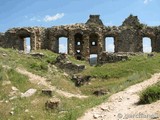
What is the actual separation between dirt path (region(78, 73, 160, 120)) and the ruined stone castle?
23716mm

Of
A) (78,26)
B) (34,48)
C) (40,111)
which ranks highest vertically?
(78,26)

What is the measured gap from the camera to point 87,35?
39500 millimetres

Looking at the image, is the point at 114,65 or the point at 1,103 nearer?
the point at 1,103

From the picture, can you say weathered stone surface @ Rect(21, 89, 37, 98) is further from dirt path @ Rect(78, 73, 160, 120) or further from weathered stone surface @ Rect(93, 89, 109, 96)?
weathered stone surface @ Rect(93, 89, 109, 96)

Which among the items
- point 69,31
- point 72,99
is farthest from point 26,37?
point 72,99

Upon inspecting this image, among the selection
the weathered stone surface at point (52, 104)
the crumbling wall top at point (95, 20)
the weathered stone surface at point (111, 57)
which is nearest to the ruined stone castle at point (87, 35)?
the crumbling wall top at point (95, 20)

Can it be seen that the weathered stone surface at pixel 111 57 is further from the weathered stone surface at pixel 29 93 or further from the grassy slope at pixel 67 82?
the weathered stone surface at pixel 29 93

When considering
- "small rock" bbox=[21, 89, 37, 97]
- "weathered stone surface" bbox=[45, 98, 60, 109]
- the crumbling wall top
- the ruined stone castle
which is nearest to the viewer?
"weathered stone surface" bbox=[45, 98, 60, 109]

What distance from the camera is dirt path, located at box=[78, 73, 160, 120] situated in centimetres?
1178

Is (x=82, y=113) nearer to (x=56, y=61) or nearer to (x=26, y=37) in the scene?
(x=56, y=61)

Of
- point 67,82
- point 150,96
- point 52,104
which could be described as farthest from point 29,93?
point 150,96

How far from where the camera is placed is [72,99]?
58.7 ft

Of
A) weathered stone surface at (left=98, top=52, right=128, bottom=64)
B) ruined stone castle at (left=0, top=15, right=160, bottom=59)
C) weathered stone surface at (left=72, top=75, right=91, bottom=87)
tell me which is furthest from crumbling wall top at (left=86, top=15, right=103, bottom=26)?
weathered stone surface at (left=72, top=75, right=91, bottom=87)

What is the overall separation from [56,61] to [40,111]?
14953mm
